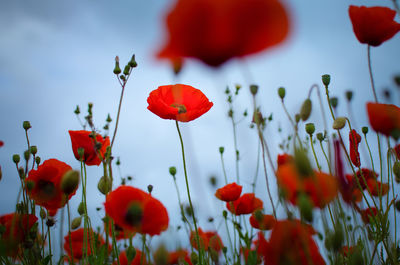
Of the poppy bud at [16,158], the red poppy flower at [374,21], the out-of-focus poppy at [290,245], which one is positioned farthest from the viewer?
the poppy bud at [16,158]

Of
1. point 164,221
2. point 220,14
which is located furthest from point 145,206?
point 220,14

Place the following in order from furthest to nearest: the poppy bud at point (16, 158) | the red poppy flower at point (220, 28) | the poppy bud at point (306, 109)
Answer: the poppy bud at point (16, 158) → the poppy bud at point (306, 109) → the red poppy flower at point (220, 28)

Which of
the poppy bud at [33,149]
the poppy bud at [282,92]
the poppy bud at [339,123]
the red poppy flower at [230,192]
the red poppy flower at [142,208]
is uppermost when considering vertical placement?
the poppy bud at [282,92]

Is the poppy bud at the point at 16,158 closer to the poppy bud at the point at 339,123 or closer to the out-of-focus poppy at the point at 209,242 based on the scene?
the out-of-focus poppy at the point at 209,242

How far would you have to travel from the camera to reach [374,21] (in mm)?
1173

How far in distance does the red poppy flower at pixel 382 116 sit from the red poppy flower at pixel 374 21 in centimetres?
31

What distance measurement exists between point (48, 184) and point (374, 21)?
62.0 inches

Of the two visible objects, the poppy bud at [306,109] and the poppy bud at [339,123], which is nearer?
the poppy bud at [306,109]

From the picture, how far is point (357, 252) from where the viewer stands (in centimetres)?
81

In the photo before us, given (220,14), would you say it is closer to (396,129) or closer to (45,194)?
(396,129)

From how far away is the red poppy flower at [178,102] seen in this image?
4.00 ft

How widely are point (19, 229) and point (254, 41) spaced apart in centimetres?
123

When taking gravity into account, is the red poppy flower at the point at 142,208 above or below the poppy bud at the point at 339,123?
below

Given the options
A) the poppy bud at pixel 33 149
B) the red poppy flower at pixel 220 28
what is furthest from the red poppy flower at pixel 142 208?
the poppy bud at pixel 33 149
